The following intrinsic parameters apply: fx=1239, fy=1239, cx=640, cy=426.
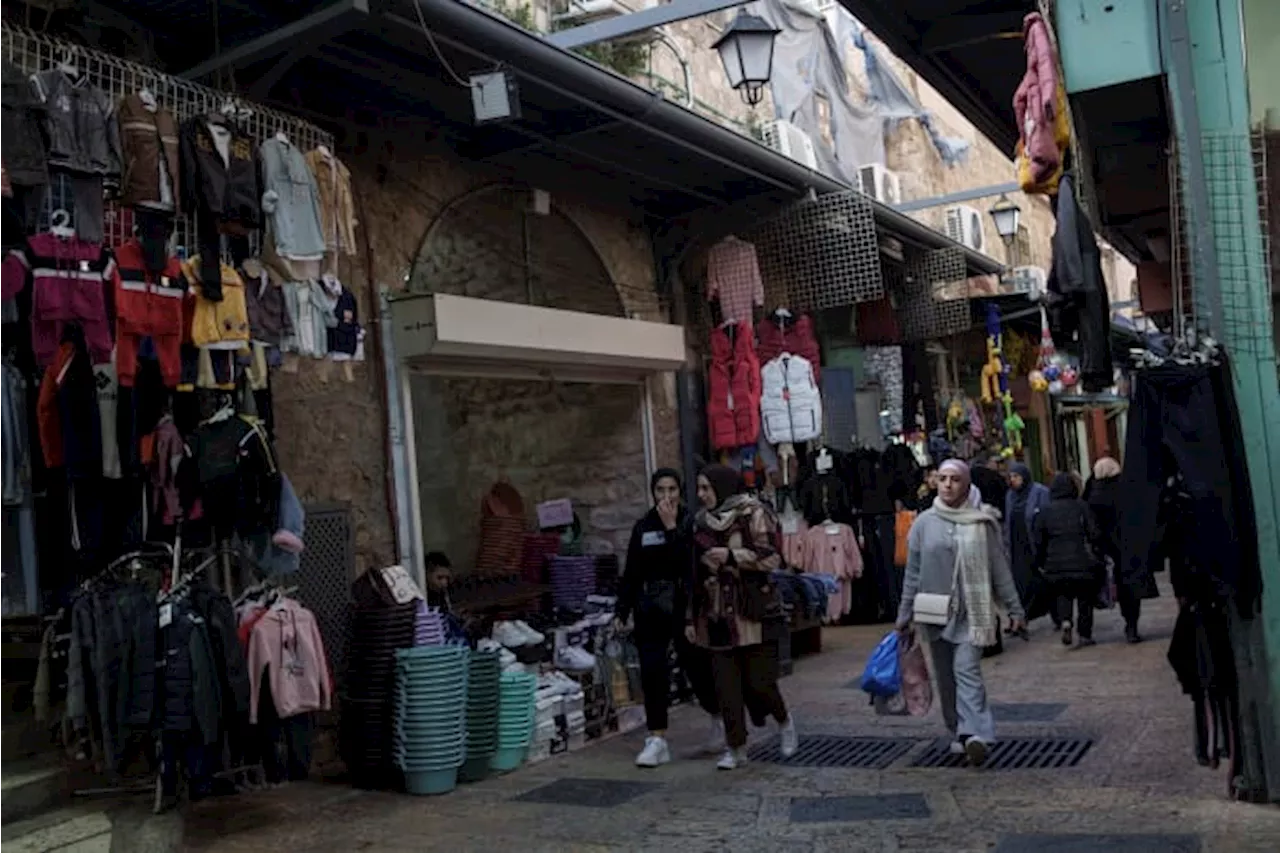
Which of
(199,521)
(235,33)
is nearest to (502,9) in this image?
(235,33)

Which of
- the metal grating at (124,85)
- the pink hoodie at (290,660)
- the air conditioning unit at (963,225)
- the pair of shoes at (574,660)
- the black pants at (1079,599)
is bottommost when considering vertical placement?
the black pants at (1079,599)

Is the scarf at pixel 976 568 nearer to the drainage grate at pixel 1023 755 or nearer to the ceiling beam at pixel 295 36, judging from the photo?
the drainage grate at pixel 1023 755

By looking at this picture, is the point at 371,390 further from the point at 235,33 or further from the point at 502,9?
the point at 502,9

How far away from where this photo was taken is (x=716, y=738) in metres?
7.46

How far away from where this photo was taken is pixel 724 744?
24.2 ft

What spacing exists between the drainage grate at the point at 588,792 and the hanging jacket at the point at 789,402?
5.03m

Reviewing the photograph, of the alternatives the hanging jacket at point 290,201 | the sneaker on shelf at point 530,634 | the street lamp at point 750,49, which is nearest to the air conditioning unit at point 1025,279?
the street lamp at point 750,49

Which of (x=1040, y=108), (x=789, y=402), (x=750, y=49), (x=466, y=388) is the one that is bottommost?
(x=789, y=402)

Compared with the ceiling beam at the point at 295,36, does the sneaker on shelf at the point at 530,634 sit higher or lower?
lower

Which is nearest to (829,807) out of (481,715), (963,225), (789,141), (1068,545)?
(481,715)

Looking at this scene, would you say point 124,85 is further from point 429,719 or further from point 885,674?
point 885,674

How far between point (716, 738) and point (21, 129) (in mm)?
4945

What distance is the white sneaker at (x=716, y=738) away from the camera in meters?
7.43

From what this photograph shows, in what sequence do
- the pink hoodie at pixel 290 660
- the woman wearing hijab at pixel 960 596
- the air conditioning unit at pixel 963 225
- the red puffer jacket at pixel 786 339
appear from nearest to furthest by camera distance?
the pink hoodie at pixel 290 660
the woman wearing hijab at pixel 960 596
the red puffer jacket at pixel 786 339
the air conditioning unit at pixel 963 225
